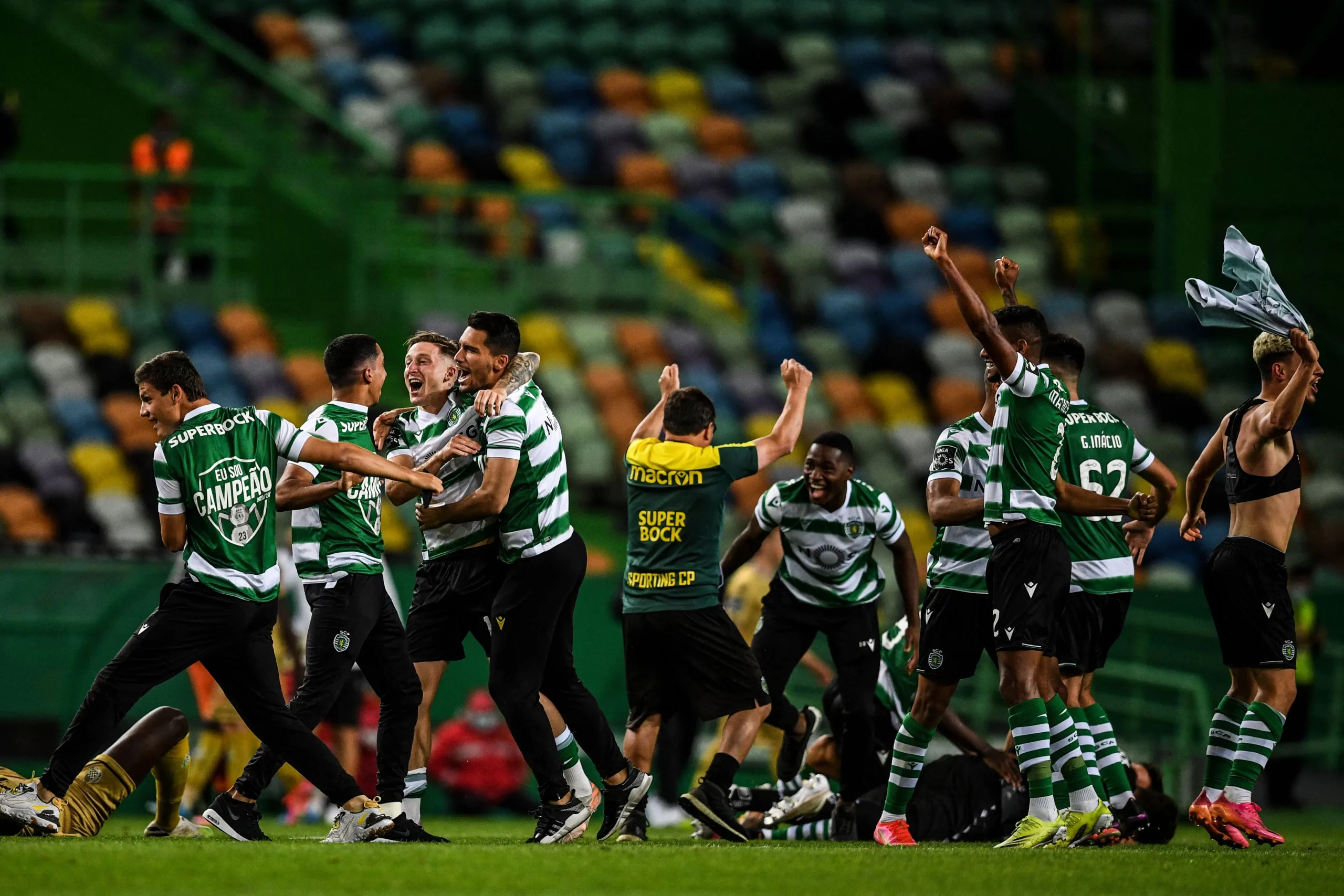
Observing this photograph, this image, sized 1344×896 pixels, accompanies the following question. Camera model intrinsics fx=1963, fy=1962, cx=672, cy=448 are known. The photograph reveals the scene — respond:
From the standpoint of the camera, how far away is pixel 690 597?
371 inches

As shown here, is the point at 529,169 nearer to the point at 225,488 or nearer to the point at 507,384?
the point at 507,384

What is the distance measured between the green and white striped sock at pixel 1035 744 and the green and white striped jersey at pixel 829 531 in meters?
1.97

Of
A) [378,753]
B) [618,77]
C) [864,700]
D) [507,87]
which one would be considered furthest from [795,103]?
[378,753]

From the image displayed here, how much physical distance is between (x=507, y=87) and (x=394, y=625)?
1565 centimetres

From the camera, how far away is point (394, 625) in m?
9.52

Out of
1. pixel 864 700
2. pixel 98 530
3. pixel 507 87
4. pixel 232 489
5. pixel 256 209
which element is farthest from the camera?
pixel 507 87

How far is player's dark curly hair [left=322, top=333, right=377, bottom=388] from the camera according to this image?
31.1 feet

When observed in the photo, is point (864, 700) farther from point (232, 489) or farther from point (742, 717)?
point (232, 489)

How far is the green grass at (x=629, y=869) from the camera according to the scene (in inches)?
279

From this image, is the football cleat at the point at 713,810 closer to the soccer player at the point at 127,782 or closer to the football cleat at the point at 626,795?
the football cleat at the point at 626,795

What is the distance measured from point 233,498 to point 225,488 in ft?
0.19

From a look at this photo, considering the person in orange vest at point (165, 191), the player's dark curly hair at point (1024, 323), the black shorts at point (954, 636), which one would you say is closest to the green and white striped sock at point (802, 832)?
the black shorts at point (954, 636)

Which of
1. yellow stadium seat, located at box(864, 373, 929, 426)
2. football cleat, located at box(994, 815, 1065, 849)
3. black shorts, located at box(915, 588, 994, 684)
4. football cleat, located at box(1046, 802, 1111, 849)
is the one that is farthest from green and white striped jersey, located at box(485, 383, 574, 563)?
yellow stadium seat, located at box(864, 373, 929, 426)

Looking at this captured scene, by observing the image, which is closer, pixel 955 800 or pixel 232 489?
pixel 232 489
